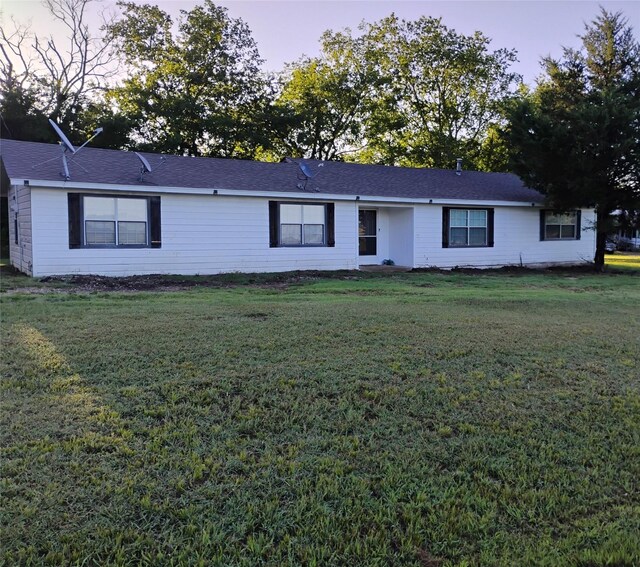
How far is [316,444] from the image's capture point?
327cm

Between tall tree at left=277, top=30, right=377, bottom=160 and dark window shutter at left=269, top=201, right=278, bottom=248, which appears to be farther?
tall tree at left=277, top=30, right=377, bottom=160

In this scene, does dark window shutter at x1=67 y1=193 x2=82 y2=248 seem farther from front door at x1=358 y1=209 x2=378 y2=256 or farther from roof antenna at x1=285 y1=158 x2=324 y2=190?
front door at x1=358 y1=209 x2=378 y2=256

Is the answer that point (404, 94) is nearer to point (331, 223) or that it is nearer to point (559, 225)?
point (559, 225)

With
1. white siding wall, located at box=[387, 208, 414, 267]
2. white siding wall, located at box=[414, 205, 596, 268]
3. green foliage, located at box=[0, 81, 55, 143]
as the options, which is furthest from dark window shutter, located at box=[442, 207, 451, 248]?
Answer: green foliage, located at box=[0, 81, 55, 143]

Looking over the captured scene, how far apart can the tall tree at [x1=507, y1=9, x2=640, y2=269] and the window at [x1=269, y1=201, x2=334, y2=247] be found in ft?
23.7

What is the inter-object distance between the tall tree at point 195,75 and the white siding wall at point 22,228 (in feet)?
39.5

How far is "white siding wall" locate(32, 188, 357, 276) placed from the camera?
39.7ft

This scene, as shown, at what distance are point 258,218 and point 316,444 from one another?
38.9ft

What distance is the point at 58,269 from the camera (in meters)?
12.2

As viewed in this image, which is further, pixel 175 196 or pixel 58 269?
pixel 175 196

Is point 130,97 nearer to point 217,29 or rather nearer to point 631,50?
point 217,29

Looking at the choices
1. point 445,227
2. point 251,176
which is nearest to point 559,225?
point 445,227

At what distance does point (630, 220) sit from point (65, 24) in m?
29.6

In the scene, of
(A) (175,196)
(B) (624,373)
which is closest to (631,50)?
(A) (175,196)
